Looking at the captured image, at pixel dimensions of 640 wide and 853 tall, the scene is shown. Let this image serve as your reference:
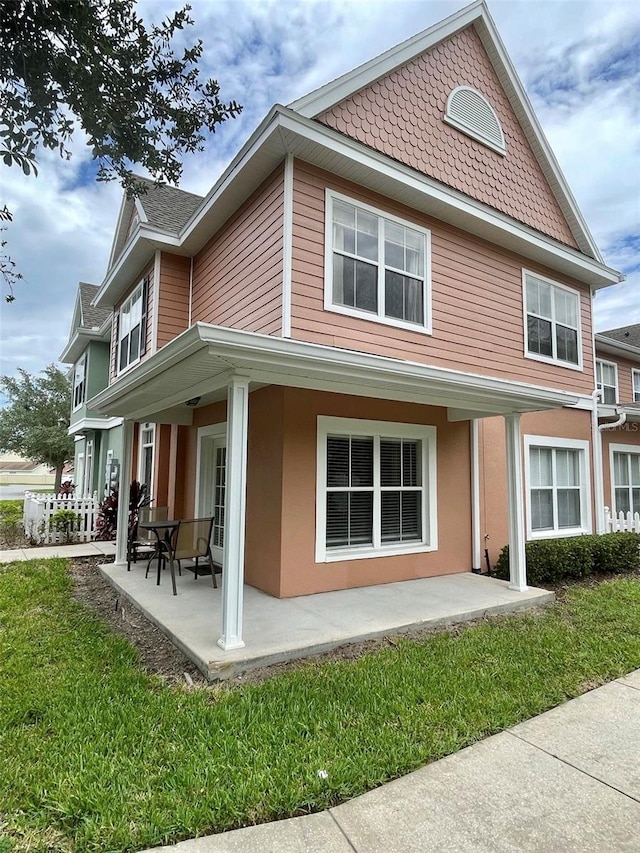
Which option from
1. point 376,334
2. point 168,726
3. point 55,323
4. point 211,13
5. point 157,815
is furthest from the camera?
point 55,323

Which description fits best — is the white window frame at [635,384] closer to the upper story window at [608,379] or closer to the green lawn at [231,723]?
the upper story window at [608,379]

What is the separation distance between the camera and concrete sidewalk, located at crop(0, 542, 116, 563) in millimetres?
9359

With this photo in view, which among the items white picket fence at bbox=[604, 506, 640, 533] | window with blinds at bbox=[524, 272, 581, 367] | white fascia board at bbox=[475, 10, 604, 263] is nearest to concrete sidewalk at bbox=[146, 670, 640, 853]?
window with blinds at bbox=[524, 272, 581, 367]

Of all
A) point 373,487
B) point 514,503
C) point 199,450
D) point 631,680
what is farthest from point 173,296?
point 631,680

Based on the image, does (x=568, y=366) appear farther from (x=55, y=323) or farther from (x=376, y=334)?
(x=55, y=323)

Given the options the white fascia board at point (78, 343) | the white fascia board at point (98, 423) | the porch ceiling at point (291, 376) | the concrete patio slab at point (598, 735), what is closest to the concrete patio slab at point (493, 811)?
the concrete patio slab at point (598, 735)

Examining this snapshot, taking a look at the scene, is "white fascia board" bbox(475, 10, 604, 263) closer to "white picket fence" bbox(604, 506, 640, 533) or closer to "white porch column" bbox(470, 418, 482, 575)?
"white porch column" bbox(470, 418, 482, 575)

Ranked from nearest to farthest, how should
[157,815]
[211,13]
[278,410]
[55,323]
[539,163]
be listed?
[157,815]
[211,13]
[278,410]
[539,163]
[55,323]

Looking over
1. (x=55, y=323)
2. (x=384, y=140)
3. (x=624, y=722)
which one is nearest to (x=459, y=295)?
(x=384, y=140)

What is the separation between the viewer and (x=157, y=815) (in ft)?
7.95

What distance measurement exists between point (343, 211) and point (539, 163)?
17.6 ft

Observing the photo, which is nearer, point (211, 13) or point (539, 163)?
point (211, 13)

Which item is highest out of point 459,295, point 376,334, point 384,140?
point 384,140

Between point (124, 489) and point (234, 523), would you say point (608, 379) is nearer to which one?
point (124, 489)
